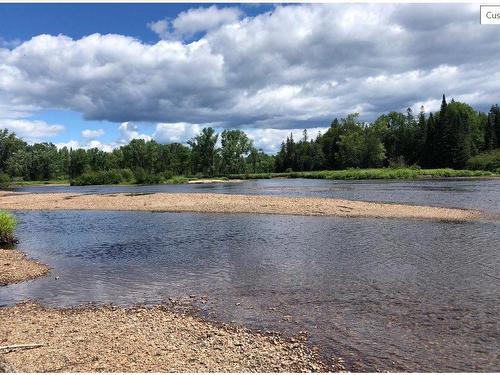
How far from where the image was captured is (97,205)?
55.2 metres

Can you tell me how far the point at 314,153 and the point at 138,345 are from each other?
17810 centimetres

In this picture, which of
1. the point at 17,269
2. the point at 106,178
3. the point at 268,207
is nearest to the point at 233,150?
the point at 106,178

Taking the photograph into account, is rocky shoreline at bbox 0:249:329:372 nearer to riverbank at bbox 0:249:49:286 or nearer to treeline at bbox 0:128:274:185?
riverbank at bbox 0:249:49:286

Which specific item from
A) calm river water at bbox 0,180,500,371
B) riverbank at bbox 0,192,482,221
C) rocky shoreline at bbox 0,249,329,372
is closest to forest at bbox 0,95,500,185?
riverbank at bbox 0,192,482,221

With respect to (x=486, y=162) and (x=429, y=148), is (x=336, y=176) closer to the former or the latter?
(x=429, y=148)

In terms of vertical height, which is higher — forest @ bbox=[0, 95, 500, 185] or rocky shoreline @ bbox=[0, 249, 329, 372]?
forest @ bbox=[0, 95, 500, 185]

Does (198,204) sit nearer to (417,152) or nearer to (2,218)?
(2,218)

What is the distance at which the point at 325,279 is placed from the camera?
56.6ft

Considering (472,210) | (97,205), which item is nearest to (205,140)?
(97,205)

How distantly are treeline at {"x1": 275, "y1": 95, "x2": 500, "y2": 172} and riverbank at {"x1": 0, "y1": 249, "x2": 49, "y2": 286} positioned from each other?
420 ft

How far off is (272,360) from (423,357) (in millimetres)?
3722

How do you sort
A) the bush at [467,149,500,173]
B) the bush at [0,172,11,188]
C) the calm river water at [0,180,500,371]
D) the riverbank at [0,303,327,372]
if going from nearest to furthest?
the riverbank at [0,303,327,372]
the calm river water at [0,180,500,371]
the bush at [467,149,500,173]
the bush at [0,172,11,188]

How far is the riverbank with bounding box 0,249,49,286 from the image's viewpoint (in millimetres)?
17562

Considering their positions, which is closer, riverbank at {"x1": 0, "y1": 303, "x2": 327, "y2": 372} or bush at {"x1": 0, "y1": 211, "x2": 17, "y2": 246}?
riverbank at {"x1": 0, "y1": 303, "x2": 327, "y2": 372}
